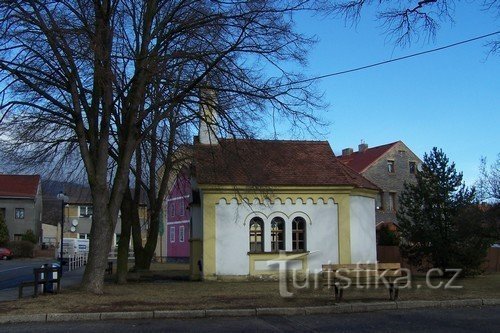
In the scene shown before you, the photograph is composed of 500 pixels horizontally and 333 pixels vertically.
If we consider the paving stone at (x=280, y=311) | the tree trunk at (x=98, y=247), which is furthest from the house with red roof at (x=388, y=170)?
the paving stone at (x=280, y=311)

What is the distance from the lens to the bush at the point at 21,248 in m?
61.5

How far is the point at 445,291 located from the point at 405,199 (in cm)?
1002

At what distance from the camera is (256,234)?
1004 inches

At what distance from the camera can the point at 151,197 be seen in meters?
27.9

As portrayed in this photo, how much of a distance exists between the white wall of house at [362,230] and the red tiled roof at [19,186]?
52.8 metres

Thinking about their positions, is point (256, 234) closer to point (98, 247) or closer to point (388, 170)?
point (98, 247)

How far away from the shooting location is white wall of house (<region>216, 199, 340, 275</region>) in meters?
24.7

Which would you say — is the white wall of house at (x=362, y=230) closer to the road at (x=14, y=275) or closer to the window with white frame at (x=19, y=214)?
the road at (x=14, y=275)

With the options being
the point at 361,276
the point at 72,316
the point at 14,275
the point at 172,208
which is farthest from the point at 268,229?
the point at 172,208

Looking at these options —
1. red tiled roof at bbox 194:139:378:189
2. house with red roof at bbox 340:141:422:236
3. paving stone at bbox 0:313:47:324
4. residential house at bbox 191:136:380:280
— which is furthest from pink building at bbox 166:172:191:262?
paving stone at bbox 0:313:47:324

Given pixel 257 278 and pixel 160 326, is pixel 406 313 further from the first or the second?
pixel 257 278

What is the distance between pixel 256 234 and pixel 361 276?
10663 mm

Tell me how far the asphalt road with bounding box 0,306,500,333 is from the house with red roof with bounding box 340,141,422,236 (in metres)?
43.9

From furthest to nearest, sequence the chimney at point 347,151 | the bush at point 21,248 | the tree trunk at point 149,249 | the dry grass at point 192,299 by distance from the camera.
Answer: the chimney at point 347,151
the bush at point 21,248
the tree trunk at point 149,249
the dry grass at point 192,299
